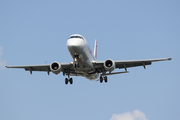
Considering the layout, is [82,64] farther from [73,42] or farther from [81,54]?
[73,42]

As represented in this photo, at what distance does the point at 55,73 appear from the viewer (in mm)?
29922

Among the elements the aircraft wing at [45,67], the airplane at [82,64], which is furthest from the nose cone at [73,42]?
the aircraft wing at [45,67]

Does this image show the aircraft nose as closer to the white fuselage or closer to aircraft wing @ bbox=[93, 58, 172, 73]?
the white fuselage

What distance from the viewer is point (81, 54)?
2794cm

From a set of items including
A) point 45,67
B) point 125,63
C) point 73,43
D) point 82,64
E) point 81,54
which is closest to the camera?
point 73,43

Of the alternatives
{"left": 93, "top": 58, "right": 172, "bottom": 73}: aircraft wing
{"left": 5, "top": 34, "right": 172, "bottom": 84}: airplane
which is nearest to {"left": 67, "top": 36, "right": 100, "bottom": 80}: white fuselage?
{"left": 5, "top": 34, "right": 172, "bottom": 84}: airplane

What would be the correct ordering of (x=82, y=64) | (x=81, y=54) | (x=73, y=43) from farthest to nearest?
(x=82, y=64) < (x=81, y=54) < (x=73, y=43)

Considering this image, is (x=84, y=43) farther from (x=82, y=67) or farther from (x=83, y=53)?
(x=82, y=67)

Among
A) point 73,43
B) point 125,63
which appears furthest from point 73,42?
point 125,63

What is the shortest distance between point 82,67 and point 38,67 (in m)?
6.84

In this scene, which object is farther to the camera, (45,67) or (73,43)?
(45,67)

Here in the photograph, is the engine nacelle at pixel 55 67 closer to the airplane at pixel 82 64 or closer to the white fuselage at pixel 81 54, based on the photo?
the airplane at pixel 82 64

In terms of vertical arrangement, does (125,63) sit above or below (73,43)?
below

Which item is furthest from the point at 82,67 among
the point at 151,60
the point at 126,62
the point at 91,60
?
the point at 151,60
